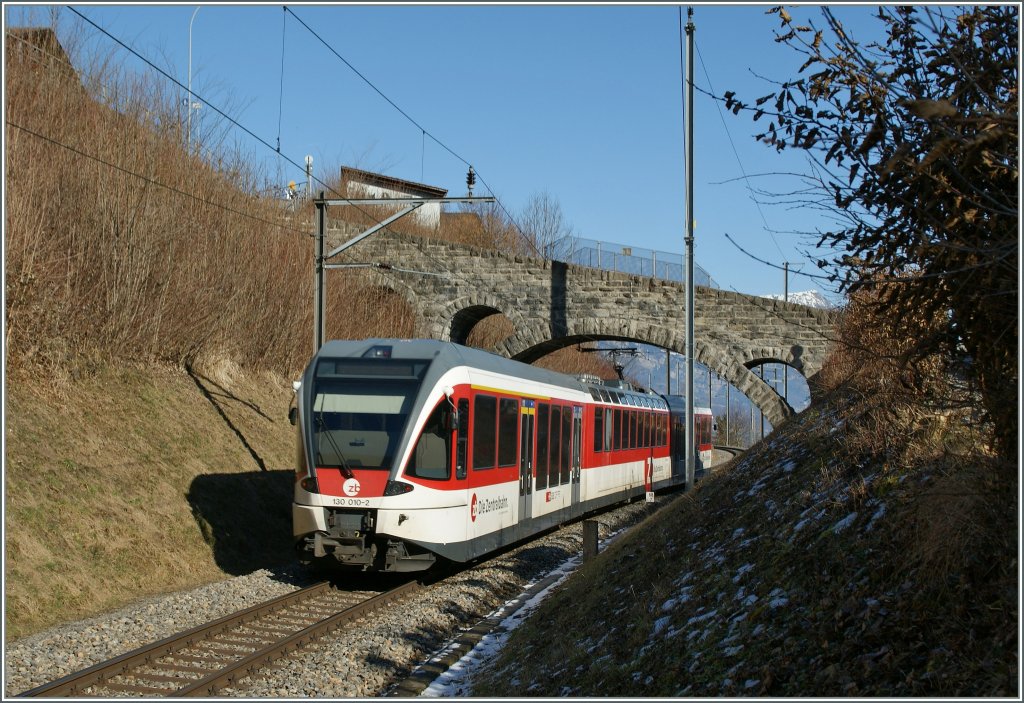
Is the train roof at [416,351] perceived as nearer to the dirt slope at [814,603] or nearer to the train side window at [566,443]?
the dirt slope at [814,603]

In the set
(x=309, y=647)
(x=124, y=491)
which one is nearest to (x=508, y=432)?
(x=309, y=647)

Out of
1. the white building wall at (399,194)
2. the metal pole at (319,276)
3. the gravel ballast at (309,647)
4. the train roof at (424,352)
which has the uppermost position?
the white building wall at (399,194)

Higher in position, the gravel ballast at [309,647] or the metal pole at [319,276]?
the metal pole at [319,276]

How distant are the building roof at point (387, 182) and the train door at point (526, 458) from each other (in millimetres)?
37310

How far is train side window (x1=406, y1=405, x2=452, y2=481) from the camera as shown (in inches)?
489

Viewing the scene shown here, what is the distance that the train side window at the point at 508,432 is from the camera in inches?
571

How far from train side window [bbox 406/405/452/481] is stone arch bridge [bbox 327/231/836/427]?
20485mm

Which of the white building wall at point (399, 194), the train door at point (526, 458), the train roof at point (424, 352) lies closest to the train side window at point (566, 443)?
the train door at point (526, 458)

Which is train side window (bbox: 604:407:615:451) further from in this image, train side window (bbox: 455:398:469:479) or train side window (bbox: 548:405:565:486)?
train side window (bbox: 455:398:469:479)

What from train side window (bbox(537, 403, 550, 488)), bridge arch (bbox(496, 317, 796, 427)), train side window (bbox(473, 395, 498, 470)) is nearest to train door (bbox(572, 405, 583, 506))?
train side window (bbox(537, 403, 550, 488))

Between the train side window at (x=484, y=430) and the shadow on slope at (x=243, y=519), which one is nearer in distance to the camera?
the train side window at (x=484, y=430)

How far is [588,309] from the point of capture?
33625mm

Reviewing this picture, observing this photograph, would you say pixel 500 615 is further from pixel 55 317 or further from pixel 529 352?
pixel 529 352

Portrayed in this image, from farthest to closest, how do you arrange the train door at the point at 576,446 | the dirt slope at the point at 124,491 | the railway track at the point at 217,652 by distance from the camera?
1. the train door at the point at 576,446
2. the dirt slope at the point at 124,491
3. the railway track at the point at 217,652
